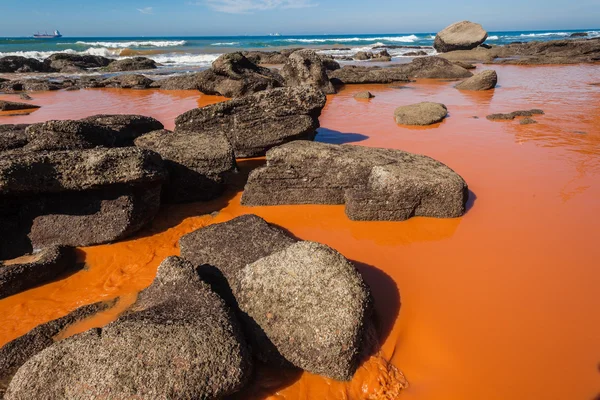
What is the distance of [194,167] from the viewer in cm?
518

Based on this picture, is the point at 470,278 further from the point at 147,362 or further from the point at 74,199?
the point at 74,199

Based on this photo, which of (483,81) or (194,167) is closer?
(194,167)

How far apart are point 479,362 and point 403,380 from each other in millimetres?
615

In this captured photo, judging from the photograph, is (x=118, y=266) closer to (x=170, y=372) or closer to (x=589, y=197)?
(x=170, y=372)

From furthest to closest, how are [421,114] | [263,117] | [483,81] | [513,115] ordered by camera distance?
[483,81]
[513,115]
[421,114]
[263,117]

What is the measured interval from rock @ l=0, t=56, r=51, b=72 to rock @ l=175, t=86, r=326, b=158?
24.3m

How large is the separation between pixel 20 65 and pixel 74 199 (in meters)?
26.7

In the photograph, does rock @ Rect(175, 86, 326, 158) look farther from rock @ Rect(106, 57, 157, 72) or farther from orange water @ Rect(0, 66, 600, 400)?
rock @ Rect(106, 57, 157, 72)

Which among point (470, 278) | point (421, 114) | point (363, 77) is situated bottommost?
point (470, 278)

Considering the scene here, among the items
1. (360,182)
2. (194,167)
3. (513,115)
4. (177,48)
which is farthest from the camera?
(177,48)

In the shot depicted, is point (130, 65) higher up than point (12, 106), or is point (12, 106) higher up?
point (130, 65)

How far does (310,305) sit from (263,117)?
4461mm

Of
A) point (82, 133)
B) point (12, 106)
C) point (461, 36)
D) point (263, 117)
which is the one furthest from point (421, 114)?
point (461, 36)

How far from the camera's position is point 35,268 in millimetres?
3609
